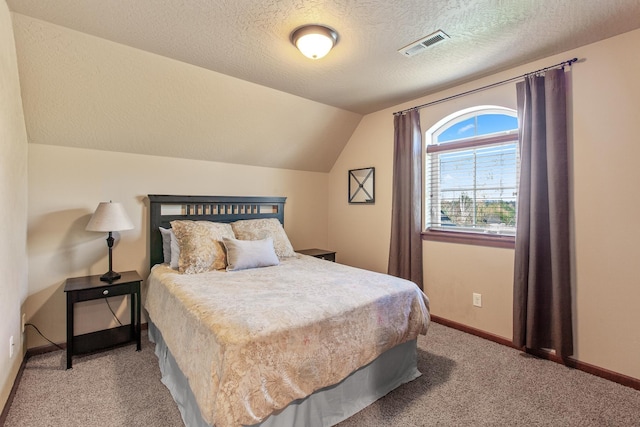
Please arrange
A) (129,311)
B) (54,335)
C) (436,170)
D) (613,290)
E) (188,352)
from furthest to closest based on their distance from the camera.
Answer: (436,170) → (129,311) → (54,335) → (613,290) → (188,352)

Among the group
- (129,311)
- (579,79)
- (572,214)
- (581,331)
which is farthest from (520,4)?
(129,311)

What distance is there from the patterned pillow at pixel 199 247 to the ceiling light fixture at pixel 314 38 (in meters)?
1.78

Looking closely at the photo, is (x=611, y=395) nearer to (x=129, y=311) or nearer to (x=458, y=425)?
(x=458, y=425)

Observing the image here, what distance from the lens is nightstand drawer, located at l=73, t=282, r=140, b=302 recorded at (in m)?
2.37

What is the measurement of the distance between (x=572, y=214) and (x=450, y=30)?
1677mm

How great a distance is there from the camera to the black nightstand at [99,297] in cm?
233

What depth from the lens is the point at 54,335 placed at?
2.67 metres

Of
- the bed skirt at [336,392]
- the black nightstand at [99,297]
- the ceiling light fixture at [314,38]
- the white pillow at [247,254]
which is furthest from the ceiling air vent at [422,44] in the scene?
the black nightstand at [99,297]

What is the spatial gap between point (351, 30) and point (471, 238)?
2154mm

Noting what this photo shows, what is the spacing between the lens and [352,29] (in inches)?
81.5

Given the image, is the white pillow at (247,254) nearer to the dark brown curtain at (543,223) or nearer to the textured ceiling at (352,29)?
the textured ceiling at (352,29)

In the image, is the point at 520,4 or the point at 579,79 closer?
the point at 520,4

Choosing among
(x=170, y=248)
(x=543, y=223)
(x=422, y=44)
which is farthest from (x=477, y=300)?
(x=170, y=248)

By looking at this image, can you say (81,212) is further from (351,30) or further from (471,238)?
(471,238)
